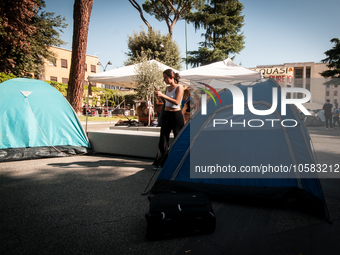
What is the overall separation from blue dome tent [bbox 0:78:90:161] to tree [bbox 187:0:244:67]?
21.1 m

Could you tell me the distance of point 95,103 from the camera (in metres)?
23.9

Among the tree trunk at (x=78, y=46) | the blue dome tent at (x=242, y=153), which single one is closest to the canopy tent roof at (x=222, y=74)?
the blue dome tent at (x=242, y=153)

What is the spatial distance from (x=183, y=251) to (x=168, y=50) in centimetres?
2323

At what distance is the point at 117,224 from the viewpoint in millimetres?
2523

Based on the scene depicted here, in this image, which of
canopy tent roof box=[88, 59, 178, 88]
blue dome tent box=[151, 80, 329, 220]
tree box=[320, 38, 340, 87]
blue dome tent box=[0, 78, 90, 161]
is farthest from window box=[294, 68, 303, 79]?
blue dome tent box=[151, 80, 329, 220]

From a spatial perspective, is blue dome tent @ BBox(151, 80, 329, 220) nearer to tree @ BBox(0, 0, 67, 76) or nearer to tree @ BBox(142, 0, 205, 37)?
tree @ BBox(0, 0, 67, 76)

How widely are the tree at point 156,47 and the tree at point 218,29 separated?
2042mm

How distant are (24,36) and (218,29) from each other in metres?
17.1

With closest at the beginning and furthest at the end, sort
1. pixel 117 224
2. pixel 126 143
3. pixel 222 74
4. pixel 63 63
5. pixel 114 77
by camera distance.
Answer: pixel 117 224 → pixel 126 143 → pixel 222 74 → pixel 114 77 → pixel 63 63

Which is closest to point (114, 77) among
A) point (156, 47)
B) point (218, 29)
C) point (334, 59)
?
point (156, 47)

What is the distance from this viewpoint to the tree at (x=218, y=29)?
24.5 metres

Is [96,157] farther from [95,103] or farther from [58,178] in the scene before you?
[95,103]

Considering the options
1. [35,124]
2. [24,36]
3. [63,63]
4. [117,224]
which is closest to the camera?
[117,224]

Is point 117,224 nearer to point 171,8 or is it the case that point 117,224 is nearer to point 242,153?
point 242,153
